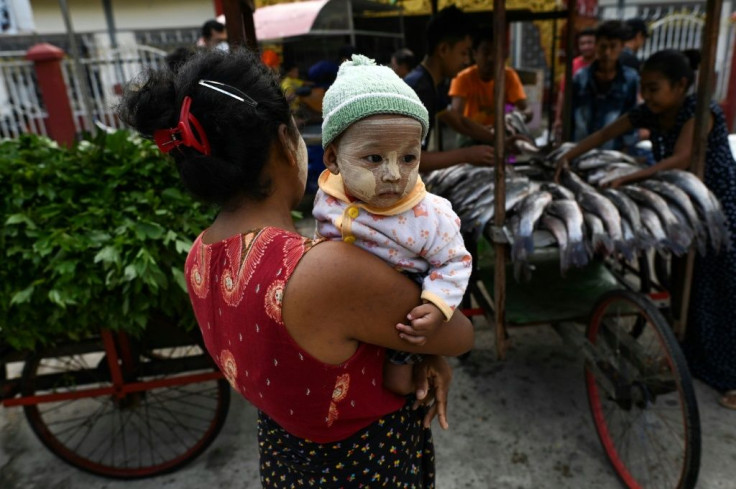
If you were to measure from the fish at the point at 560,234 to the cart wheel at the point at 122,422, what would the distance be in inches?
70.4

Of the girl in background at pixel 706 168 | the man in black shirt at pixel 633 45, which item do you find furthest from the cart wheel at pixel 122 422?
the man in black shirt at pixel 633 45

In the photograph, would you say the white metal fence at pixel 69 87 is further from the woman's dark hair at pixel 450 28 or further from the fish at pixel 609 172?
the fish at pixel 609 172

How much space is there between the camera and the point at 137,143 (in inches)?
118

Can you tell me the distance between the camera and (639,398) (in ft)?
7.87

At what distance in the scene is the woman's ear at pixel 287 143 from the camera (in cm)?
117

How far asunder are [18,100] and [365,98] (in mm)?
10689

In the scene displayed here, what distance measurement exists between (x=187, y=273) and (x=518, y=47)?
1271cm

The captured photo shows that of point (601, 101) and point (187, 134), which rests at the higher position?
point (187, 134)

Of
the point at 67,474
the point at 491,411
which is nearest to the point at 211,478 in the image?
the point at 67,474

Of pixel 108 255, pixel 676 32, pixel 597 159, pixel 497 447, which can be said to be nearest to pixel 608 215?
pixel 597 159

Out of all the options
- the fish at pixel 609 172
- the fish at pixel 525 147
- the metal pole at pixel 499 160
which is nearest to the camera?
the metal pole at pixel 499 160

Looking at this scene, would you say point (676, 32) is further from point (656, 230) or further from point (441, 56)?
point (656, 230)

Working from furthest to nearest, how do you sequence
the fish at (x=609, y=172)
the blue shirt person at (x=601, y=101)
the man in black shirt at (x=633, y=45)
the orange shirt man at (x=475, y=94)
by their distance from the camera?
1. the man in black shirt at (x=633, y=45)
2. the blue shirt person at (x=601, y=101)
3. the orange shirt man at (x=475, y=94)
4. the fish at (x=609, y=172)

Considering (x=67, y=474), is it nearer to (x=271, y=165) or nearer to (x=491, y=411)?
(x=491, y=411)
